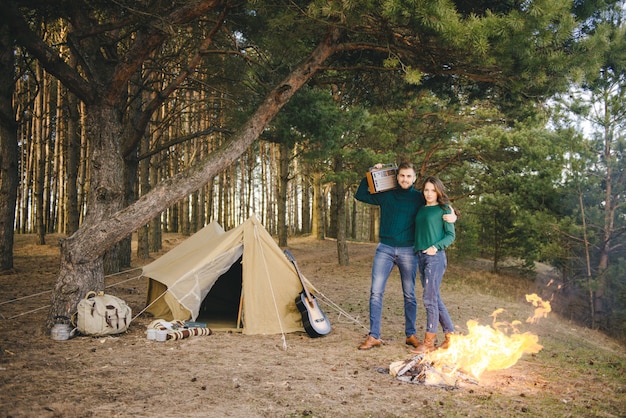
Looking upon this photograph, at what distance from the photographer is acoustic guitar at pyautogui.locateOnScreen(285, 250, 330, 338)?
566 centimetres

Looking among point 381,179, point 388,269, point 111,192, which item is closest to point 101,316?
point 111,192

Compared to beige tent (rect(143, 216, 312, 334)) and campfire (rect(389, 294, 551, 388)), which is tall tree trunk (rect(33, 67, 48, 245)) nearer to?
beige tent (rect(143, 216, 312, 334))

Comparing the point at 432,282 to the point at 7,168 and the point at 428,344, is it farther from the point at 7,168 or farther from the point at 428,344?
the point at 7,168

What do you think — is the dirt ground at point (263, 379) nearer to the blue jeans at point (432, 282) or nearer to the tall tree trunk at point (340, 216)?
the blue jeans at point (432, 282)

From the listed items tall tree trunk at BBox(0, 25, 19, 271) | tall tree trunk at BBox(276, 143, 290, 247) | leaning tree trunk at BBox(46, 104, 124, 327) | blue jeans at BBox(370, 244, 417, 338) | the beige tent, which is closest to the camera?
blue jeans at BBox(370, 244, 417, 338)

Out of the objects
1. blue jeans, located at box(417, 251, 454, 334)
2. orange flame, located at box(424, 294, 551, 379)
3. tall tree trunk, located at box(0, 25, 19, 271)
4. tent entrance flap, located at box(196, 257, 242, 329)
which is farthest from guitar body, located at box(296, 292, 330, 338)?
tall tree trunk, located at box(0, 25, 19, 271)

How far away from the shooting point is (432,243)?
15.5 ft

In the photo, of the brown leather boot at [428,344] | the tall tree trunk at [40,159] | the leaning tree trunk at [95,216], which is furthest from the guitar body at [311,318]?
the tall tree trunk at [40,159]

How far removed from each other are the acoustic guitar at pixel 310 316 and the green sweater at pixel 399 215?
137 centimetres

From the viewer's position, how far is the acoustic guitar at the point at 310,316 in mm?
5660

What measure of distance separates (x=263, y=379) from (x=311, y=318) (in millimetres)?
1696

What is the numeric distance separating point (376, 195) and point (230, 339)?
2379mm

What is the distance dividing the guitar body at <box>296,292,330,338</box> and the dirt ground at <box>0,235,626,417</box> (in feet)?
0.32

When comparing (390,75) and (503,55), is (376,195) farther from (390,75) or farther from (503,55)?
(390,75)
